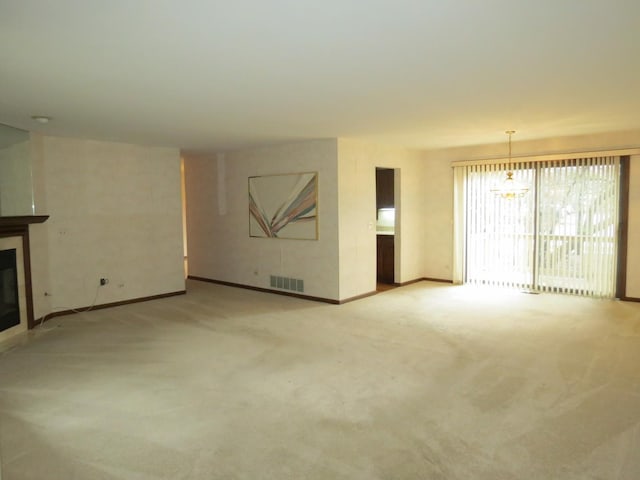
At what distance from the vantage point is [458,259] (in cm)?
791

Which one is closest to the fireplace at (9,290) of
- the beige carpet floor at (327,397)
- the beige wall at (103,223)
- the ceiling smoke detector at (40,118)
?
the beige carpet floor at (327,397)

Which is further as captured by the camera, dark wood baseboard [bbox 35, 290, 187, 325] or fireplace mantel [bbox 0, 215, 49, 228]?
dark wood baseboard [bbox 35, 290, 187, 325]

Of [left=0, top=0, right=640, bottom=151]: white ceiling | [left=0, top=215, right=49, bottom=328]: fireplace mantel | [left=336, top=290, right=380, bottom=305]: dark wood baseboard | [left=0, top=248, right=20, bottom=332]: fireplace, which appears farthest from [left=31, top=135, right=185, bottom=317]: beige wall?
[left=336, top=290, right=380, bottom=305]: dark wood baseboard

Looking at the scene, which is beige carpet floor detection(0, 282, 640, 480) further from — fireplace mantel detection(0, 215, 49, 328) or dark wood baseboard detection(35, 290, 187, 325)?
fireplace mantel detection(0, 215, 49, 328)

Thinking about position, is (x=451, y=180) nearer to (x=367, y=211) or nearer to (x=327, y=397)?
(x=367, y=211)

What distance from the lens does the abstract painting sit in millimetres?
6660

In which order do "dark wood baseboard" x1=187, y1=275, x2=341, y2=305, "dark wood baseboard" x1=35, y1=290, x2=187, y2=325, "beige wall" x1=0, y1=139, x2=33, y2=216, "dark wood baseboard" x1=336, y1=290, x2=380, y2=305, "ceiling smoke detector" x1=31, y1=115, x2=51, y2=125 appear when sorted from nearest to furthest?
"ceiling smoke detector" x1=31, y1=115, x2=51, y2=125 → "beige wall" x1=0, y1=139, x2=33, y2=216 → "dark wood baseboard" x1=35, y1=290, x2=187, y2=325 → "dark wood baseboard" x1=336, y1=290, x2=380, y2=305 → "dark wood baseboard" x1=187, y1=275, x2=341, y2=305

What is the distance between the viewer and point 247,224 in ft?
25.2

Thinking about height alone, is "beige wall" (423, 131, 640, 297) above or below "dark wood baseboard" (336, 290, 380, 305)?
above

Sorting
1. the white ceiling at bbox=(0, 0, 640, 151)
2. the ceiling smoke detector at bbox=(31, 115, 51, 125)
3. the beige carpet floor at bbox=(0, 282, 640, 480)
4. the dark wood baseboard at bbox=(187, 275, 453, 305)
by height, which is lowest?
the beige carpet floor at bbox=(0, 282, 640, 480)

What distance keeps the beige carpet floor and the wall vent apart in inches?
44.1

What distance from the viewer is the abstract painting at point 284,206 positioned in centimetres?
666

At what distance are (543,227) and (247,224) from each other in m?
4.84

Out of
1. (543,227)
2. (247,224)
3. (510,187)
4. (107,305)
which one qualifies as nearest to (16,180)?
(107,305)
